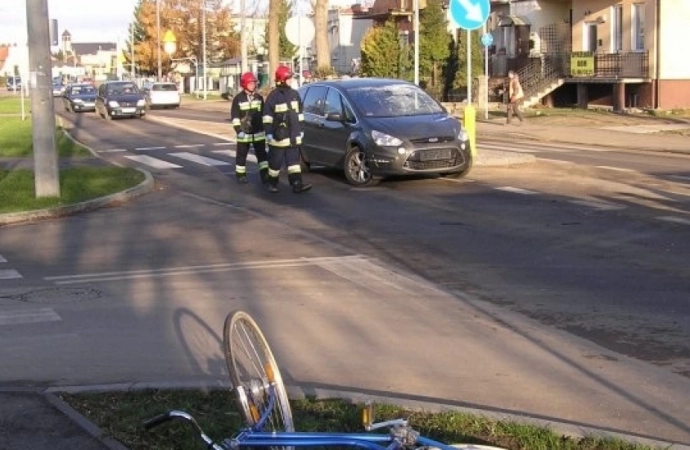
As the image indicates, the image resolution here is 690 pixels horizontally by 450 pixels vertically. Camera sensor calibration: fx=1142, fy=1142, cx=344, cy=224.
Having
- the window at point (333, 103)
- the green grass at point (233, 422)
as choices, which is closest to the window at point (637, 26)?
the window at point (333, 103)

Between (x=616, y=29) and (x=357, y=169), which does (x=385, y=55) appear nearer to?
(x=616, y=29)

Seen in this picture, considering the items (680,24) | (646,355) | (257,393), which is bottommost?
(646,355)

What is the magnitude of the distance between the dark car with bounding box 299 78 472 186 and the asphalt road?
506 mm

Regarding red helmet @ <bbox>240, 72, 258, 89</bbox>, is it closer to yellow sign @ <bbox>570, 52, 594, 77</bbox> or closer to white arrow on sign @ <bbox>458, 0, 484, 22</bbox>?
white arrow on sign @ <bbox>458, 0, 484, 22</bbox>

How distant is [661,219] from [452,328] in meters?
5.74

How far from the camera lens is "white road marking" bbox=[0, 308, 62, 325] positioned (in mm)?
8695

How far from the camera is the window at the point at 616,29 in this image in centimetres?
4209

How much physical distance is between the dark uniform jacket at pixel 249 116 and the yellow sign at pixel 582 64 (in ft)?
85.6

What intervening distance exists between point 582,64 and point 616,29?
1877mm

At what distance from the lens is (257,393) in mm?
4754

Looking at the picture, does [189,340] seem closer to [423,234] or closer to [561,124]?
[423,234]

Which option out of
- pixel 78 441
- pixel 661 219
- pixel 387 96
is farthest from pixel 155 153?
pixel 78 441

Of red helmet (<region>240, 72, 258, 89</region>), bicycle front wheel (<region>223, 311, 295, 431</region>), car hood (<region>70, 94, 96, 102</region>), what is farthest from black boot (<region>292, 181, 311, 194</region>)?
car hood (<region>70, 94, 96, 102</region>)

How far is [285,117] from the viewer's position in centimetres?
1648
